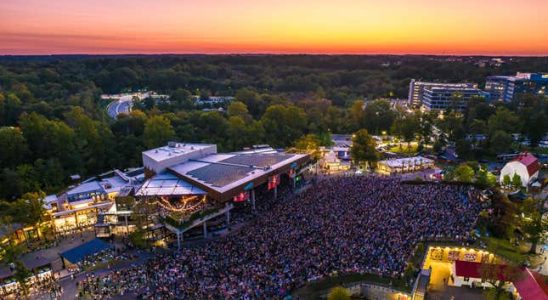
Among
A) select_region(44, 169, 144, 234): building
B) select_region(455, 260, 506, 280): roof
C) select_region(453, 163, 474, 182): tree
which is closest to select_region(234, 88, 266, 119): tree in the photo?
select_region(44, 169, 144, 234): building

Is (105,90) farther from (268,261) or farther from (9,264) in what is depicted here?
(268,261)

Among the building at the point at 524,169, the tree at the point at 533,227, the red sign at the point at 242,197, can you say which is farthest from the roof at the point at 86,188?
the building at the point at 524,169

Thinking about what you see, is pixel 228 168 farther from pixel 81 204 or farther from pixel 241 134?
pixel 241 134

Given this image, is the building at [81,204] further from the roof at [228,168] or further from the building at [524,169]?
the building at [524,169]

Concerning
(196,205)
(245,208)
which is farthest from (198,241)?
(245,208)

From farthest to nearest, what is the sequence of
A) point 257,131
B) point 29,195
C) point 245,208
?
1. point 257,131
2. point 245,208
3. point 29,195
